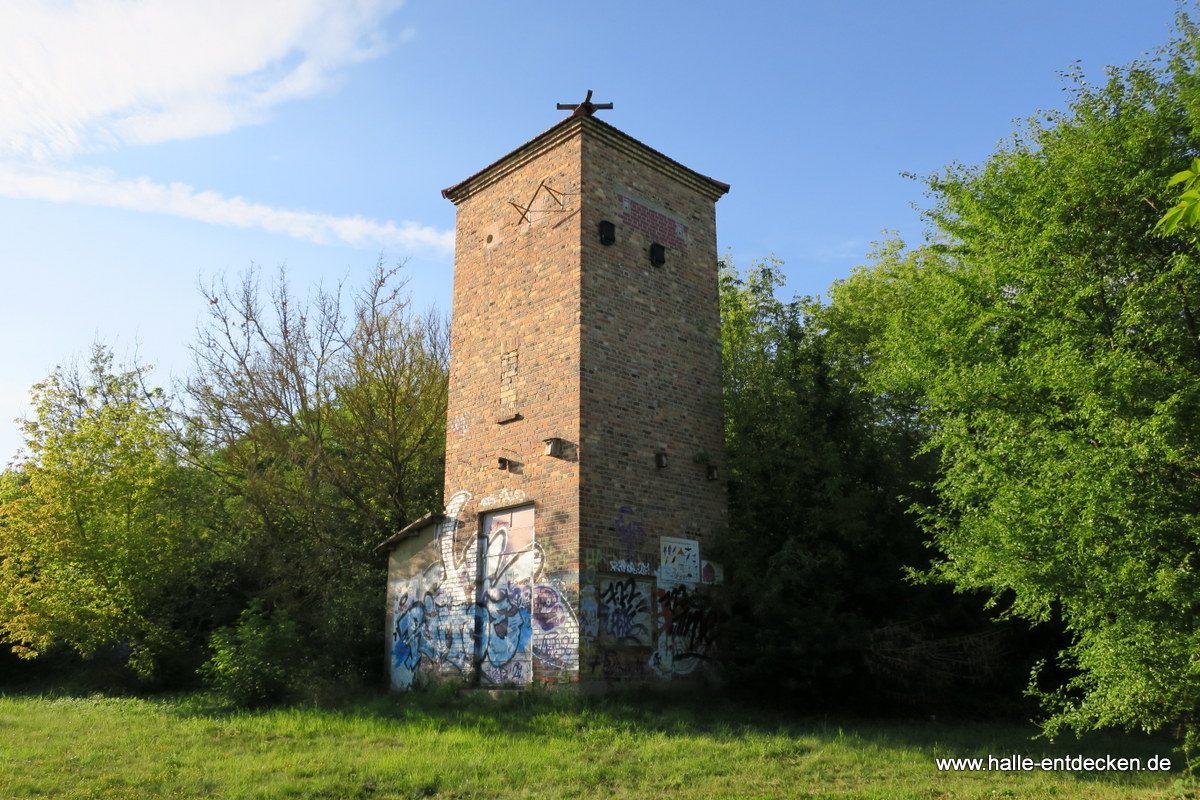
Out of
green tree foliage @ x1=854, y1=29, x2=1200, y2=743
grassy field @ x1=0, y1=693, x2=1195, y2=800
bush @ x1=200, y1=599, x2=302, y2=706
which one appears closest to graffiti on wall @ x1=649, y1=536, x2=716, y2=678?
grassy field @ x1=0, y1=693, x2=1195, y2=800

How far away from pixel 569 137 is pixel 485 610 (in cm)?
786

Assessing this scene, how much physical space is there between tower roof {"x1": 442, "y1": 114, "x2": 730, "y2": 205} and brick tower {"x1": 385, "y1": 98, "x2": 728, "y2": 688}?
3 cm

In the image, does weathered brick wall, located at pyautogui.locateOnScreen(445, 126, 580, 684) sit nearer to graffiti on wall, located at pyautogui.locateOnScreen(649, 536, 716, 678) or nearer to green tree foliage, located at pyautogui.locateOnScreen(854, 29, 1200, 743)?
graffiti on wall, located at pyautogui.locateOnScreen(649, 536, 716, 678)

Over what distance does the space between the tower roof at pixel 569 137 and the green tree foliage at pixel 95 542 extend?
8985 millimetres

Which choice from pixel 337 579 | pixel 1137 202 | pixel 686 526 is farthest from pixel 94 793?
pixel 1137 202

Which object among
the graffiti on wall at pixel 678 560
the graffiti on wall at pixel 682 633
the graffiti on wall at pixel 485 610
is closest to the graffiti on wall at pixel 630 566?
the graffiti on wall at pixel 678 560

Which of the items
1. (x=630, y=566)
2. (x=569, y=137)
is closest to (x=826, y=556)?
(x=630, y=566)

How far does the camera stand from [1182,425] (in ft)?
27.0

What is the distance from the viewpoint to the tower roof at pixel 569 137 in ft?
44.9

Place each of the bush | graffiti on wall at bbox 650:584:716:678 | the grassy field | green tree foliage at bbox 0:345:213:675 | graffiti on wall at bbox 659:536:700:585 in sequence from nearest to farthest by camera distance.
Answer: the grassy field → graffiti on wall at bbox 650:584:716:678 → graffiti on wall at bbox 659:536:700:585 → the bush → green tree foliage at bbox 0:345:213:675

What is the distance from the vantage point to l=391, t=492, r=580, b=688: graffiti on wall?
38.7 feet

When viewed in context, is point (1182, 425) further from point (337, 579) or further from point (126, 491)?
point (126, 491)

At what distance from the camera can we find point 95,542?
53.2 feet

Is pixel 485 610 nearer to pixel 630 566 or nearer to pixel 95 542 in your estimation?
pixel 630 566
